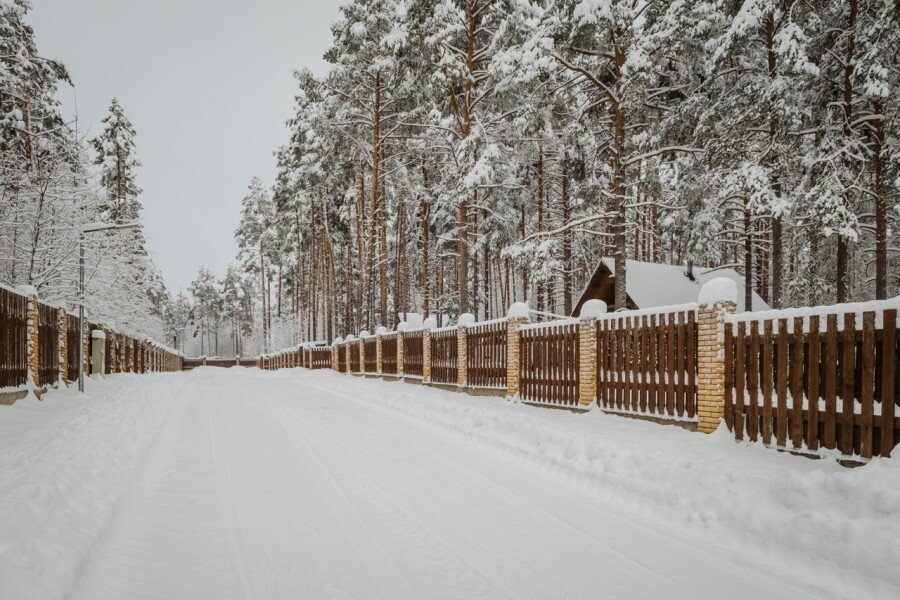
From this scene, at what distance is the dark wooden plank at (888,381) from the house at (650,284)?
49.1 ft

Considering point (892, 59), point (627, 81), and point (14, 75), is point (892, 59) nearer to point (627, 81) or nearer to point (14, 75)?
point (627, 81)

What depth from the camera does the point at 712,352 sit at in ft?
23.1

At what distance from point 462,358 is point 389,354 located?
287 inches

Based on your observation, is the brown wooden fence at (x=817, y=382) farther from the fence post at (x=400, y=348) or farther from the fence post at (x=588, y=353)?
the fence post at (x=400, y=348)

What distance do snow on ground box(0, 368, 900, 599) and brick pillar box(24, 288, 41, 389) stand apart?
4.51 m

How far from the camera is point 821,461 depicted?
5371mm

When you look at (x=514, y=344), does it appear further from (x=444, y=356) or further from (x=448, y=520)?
(x=448, y=520)

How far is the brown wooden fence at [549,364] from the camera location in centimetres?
1041

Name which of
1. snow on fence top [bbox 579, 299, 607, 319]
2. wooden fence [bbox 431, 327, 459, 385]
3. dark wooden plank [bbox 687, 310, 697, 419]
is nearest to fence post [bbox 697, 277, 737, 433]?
dark wooden plank [bbox 687, 310, 697, 419]

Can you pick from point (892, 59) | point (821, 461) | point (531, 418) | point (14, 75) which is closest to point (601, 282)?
point (892, 59)

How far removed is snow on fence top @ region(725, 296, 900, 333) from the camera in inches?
199

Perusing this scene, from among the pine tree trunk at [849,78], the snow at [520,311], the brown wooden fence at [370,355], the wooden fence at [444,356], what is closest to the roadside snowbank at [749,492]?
the snow at [520,311]

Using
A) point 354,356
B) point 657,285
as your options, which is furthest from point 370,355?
point 657,285

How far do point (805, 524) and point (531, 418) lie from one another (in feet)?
16.6
